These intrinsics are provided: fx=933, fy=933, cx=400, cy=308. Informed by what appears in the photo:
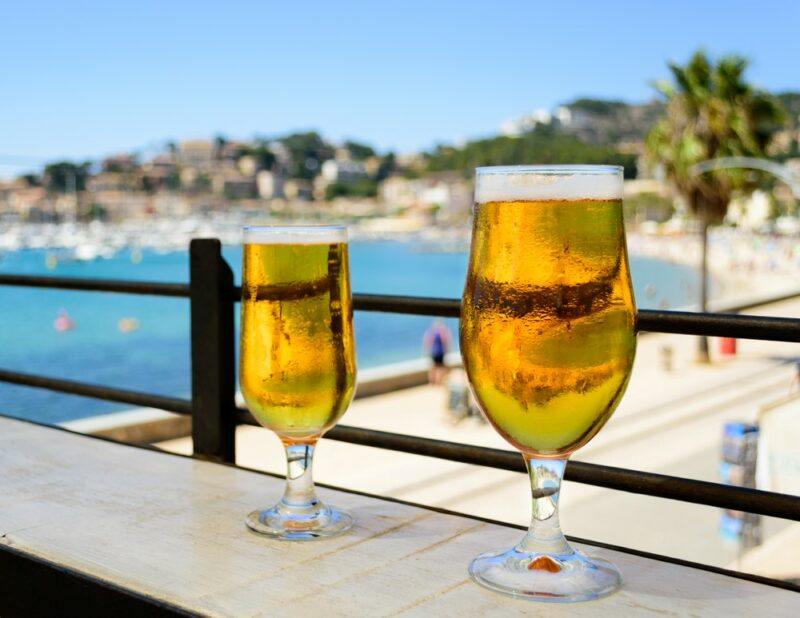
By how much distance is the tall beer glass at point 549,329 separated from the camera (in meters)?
0.87

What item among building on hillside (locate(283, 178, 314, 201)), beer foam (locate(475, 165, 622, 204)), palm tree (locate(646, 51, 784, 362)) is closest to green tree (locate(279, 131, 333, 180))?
building on hillside (locate(283, 178, 314, 201))

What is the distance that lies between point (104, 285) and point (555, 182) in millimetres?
1734

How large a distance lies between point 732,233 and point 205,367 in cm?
12965

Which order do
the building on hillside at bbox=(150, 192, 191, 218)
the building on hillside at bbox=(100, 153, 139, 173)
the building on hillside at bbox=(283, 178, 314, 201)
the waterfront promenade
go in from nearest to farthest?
the waterfront promenade, the building on hillside at bbox=(100, 153, 139, 173), the building on hillside at bbox=(150, 192, 191, 218), the building on hillside at bbox=(283, 178, 314, 201)

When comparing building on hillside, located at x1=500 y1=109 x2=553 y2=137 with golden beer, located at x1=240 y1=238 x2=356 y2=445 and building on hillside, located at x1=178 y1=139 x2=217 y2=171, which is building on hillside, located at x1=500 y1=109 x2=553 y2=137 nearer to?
building on hillside, located at x1=178 y1=139 x2=217 y2=171

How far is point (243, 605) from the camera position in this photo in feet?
2.81

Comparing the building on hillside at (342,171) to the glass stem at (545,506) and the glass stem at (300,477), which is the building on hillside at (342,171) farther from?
the glass stem at (545,506)

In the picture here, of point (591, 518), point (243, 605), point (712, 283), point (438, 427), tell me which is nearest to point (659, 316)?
point (243, 605)

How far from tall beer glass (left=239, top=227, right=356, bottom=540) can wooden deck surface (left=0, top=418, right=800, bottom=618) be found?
71mm

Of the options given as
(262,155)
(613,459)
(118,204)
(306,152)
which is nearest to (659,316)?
(613,459)

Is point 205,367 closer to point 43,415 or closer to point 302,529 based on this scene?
point 302,529

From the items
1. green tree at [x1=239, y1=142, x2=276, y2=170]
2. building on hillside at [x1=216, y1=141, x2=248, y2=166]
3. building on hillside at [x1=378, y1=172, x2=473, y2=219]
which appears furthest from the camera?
building on hillside at [x1=216, y1=141, x2=248, y2=166]

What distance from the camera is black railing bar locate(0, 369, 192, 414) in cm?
197

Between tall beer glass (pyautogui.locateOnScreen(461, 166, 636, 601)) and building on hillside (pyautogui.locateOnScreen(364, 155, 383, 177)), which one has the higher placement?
building on hillside (pyautogui.locateOnScreen(364, 155, 383, 177))
